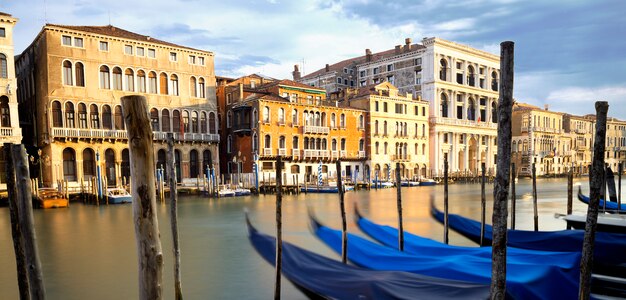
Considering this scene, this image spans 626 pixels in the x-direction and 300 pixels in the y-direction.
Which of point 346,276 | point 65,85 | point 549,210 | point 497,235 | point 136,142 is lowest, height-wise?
point 549,210

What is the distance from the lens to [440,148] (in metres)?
32.0

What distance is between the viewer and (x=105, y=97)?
19.5m

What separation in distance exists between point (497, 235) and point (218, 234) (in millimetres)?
8008

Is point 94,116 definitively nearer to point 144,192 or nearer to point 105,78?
point 105,78

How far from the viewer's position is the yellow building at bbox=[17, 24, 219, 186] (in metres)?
18.3

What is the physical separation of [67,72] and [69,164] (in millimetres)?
3822

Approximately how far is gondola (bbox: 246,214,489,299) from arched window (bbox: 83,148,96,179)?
1660 centimetres

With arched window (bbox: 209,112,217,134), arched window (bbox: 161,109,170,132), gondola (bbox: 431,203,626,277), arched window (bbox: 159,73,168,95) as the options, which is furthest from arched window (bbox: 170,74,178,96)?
gondola (bbox: 431,203,626,277)

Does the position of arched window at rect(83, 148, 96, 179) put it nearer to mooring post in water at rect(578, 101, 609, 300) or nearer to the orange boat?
the orange boat

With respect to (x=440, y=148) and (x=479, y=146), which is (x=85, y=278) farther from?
(x=479, y=146)

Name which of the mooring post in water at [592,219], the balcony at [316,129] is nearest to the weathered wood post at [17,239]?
the mooring post in water at [592,219]

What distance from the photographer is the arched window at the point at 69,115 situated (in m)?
18.6

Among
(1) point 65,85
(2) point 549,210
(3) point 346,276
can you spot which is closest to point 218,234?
(3) point 346,276

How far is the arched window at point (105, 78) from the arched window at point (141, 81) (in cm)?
126
